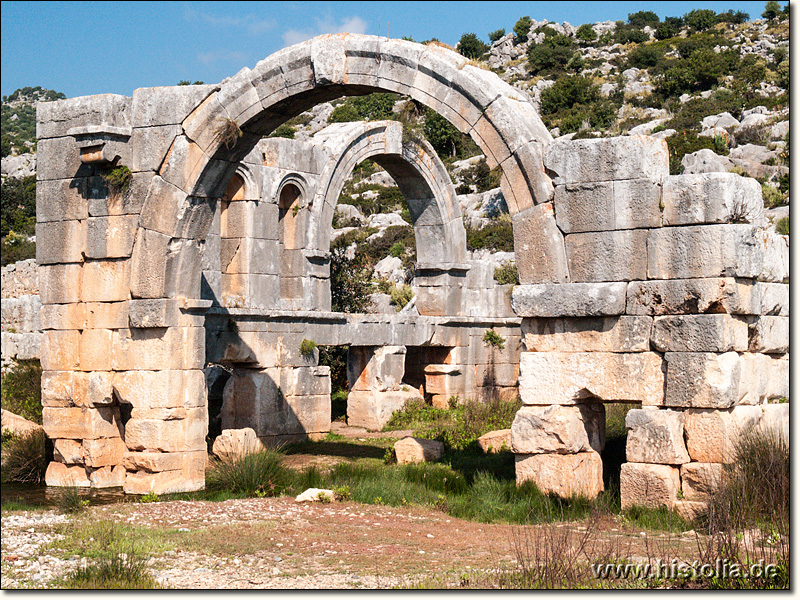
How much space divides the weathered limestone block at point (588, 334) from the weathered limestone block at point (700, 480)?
41.1 inches

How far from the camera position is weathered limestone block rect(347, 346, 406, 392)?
16.9 meters

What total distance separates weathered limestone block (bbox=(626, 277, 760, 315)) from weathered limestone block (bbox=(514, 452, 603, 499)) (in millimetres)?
1400

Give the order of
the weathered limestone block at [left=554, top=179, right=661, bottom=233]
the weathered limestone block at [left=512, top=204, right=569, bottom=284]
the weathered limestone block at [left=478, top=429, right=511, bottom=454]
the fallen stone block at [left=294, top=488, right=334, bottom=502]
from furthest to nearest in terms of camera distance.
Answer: the weathered limestone block at [left=478, top=429, right=511, bottom=454] < the fallen stone block at [left=294, top=488, right=334, bottom=502] < the weathered limestone block at [left=512, top=204, right=569, bottom=284] < the weathered limestone block at [left=554, top=179, right=661, bottom=233]

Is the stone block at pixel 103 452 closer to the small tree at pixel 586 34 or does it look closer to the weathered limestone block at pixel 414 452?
the weathered limestone block at pixel 414 452

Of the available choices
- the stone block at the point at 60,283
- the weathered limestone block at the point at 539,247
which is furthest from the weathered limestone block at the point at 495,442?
the stone block at the point at 60,283

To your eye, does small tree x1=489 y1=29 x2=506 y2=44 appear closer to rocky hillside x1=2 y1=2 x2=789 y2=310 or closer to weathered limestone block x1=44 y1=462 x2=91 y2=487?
rocky hillside x1=2 y1=2 x2=789 y2=310

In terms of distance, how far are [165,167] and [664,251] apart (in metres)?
5.50

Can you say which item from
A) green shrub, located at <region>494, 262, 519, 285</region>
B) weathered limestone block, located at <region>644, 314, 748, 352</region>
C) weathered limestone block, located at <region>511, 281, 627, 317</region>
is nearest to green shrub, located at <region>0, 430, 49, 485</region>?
weathered limestone block, located at <region>511, 281, 627, 317</region>

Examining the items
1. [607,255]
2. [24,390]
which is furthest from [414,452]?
[24,390]

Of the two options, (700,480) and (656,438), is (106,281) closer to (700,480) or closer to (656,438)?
(656,438)

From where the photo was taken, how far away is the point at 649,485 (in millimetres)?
7754

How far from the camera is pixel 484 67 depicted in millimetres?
9211

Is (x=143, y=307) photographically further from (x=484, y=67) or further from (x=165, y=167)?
(x=484, y=67)

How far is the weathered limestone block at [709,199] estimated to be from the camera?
765 centimetres
